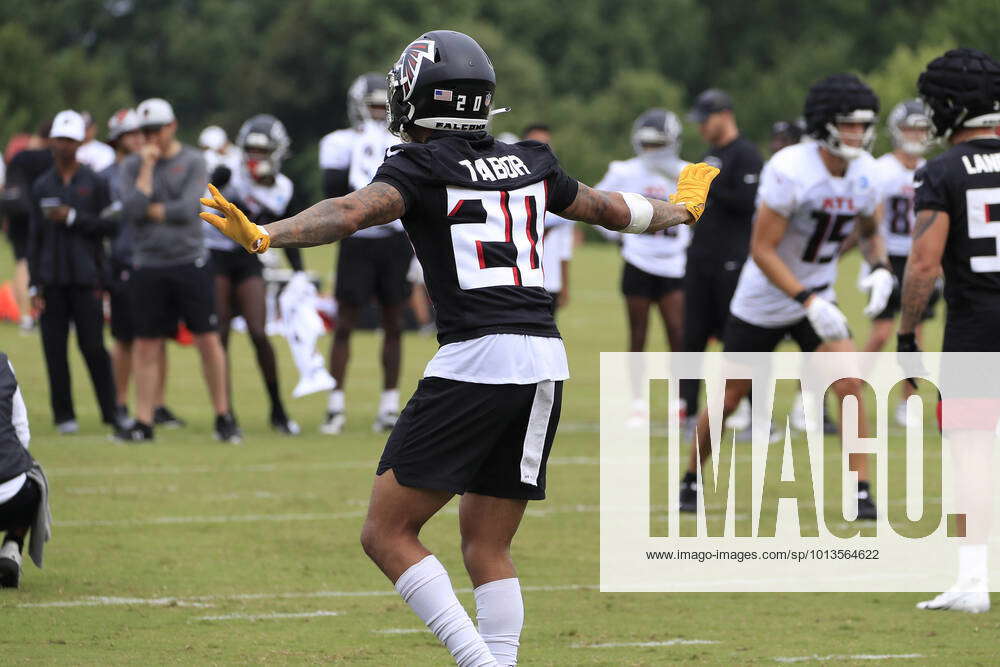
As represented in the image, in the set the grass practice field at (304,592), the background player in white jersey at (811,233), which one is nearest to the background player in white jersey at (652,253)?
the grass practice field at (304,592)

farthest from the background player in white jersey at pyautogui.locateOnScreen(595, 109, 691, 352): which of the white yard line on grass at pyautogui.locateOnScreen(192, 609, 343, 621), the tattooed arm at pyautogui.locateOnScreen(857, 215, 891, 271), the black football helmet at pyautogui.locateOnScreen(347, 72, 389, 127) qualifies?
the white yard line on grass at pyautogui.locateOnScreen(192, 609, 343, 621)

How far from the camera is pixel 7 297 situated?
21.4 metres

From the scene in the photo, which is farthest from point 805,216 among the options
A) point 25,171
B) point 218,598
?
point 25,171

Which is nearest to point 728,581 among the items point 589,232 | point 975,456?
point 975,456

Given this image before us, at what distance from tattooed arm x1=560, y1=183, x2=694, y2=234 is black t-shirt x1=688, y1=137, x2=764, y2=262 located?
5872 millimetres

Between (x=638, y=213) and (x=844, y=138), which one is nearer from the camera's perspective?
(x=638, y=213)

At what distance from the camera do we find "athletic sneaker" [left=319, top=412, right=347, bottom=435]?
12.3 m

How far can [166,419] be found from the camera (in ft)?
42.0

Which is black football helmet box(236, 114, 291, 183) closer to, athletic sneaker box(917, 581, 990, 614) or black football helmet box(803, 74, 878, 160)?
black football helmet box(803, 74, 878, 160)

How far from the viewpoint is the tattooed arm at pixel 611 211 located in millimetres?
5516

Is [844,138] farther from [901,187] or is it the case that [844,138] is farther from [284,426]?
[284,426]

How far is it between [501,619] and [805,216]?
403cm

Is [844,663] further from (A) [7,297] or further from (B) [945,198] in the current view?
(A) [7,297]

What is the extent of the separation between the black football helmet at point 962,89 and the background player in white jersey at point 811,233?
153 centimetres
